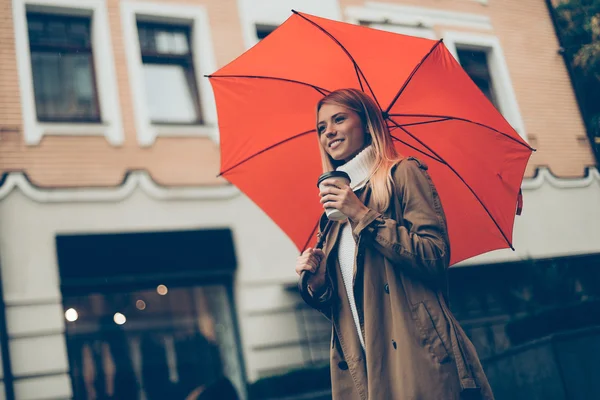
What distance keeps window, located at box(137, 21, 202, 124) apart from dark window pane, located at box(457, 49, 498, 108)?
500cm

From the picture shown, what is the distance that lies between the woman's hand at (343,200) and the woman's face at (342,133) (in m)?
0.34

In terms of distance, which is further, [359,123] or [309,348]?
[309,348]

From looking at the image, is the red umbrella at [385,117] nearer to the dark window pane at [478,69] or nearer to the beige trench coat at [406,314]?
the beige trench coat at [406,314]

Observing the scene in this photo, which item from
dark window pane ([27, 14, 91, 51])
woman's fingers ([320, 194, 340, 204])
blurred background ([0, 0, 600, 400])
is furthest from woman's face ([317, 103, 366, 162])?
dark window pane ([27, 14, 91, 51])

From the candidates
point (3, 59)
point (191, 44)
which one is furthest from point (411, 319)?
point (191, 44)

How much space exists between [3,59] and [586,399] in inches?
289

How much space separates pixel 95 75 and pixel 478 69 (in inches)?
261

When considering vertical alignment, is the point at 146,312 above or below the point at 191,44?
below

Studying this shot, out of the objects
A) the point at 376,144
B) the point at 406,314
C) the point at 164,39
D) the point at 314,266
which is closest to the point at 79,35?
the point at 164,39

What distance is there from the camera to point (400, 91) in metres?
3.45

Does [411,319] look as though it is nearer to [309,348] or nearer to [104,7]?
[309,348]

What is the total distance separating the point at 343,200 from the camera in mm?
2523

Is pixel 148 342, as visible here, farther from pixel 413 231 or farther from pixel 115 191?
pixel 413 231

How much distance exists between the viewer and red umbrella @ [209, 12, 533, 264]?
3504 mm
